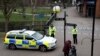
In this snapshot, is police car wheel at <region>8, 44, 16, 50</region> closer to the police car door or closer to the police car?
the police car

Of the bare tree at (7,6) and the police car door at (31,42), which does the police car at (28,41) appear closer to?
the police car door at (31,42)

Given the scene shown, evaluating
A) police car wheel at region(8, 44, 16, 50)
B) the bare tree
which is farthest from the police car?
the bare tree

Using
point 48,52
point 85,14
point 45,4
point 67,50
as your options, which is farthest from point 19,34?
point 45,4

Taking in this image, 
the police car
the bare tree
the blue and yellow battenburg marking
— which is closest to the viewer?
the police car

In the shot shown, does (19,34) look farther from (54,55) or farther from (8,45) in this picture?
(54,55)

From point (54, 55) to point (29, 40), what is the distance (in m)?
→ 2.67

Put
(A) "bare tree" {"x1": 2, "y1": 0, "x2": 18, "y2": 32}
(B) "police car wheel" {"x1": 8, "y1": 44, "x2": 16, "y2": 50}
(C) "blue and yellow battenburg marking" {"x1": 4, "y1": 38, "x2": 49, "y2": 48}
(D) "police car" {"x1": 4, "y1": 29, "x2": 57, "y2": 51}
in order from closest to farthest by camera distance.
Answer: (D) "police car" {"x1": 4, "y1": 29, "x2": 57, "y2": 51} → (C) "blue and yellow battenburg marking" {"x1": 4, "y1": 38, "x2": 49, "y2": 48} → (B) "police car wheel" {"x1": 8, "y1": 44, "x2": 16, "y2": 50} → (A) "bare tree" {"x1": 2, "y1": 0, "x2": 18, "y2": 32}

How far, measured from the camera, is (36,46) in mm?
24375

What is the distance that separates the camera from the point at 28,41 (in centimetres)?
2450

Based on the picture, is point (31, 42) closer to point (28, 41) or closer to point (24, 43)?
point (28, 41)

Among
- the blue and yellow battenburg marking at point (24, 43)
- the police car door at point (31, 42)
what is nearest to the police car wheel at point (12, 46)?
the blue and yellow battenburg marking at point (24, 43)

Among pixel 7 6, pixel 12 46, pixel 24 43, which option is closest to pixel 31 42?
pixel 24 43

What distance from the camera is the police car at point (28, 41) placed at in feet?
79.3

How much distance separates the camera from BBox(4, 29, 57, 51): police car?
24.2 m
